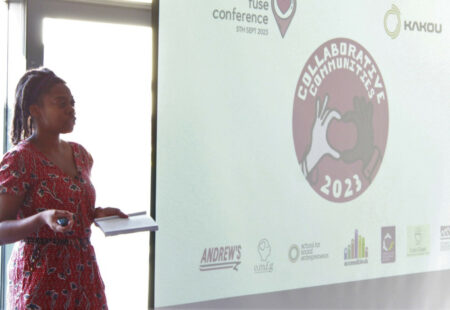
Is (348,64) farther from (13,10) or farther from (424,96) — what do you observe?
(13,10)

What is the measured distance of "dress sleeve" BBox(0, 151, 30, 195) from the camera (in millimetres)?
1688

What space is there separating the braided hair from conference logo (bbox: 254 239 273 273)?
1321 millimetres

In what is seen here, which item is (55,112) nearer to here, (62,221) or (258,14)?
(62,221)

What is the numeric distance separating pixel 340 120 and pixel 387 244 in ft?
2.27

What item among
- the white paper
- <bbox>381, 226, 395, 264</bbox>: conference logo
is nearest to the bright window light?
the white paper

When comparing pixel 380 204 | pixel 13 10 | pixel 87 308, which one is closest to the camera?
pixel 87 308

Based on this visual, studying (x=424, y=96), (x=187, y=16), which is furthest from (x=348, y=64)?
(x=187, y=16)

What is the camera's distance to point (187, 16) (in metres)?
2.62

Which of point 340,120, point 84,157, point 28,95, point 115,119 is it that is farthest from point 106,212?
point 340,120

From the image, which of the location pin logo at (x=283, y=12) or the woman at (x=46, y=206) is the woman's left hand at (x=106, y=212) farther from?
the location pin logo at (x=283, y=12)

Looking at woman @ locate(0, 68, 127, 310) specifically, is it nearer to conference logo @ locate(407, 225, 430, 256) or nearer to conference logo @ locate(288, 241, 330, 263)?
conference logo @ locate(288, 241, 330, 263)

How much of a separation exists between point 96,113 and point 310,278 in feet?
4.16

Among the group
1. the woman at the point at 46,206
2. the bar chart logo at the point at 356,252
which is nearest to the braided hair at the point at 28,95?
the woman at the point at 46,206

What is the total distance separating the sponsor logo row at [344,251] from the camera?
271 centimetres
